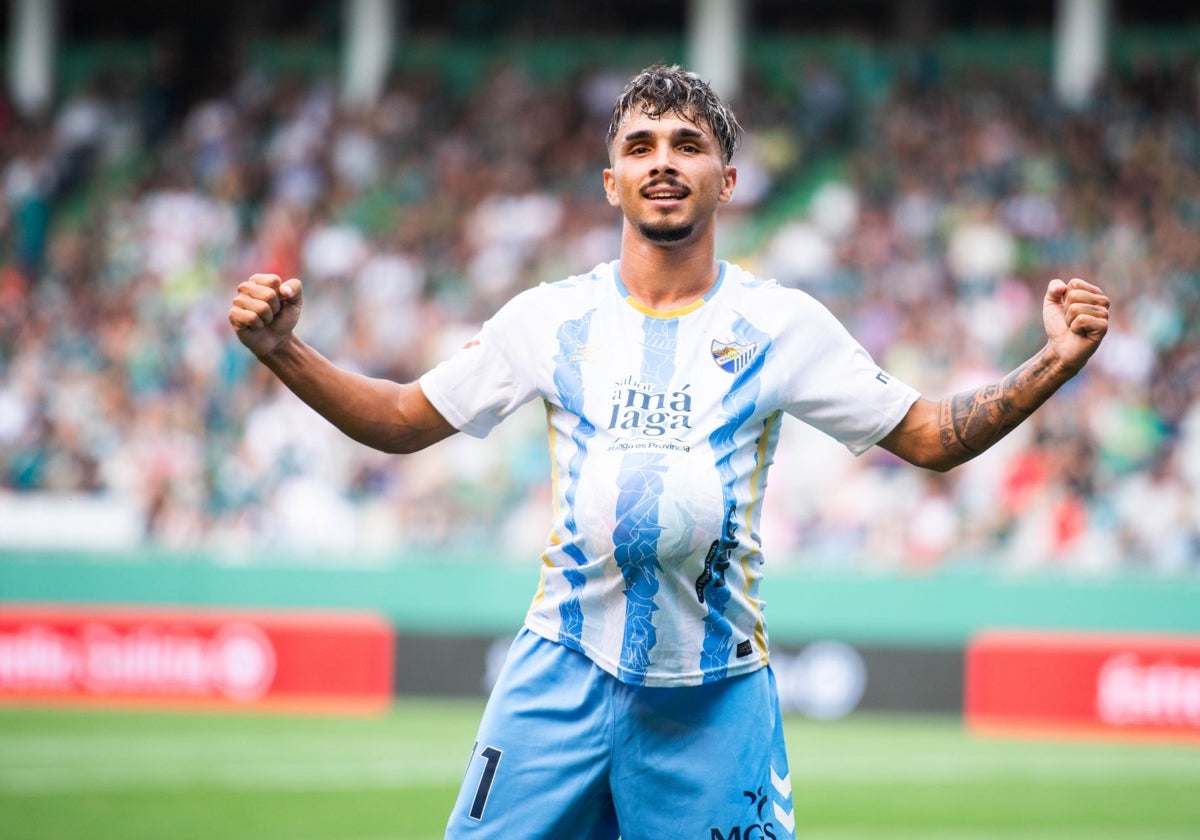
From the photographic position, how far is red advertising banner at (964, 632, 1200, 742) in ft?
39.2

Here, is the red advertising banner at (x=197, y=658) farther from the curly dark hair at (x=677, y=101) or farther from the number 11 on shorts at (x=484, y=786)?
the curly dark hair at (x=677, y=101)

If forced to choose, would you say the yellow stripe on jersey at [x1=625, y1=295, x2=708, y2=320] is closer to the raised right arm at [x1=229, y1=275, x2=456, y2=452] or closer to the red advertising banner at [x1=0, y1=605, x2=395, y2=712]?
the raised right arm at [x1=229, y1=275, x2=456, y2=452]

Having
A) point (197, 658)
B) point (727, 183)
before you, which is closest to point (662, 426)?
point (727, 183)

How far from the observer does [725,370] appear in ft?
12.5

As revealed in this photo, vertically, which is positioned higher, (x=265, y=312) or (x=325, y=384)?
(x=265, y=312)

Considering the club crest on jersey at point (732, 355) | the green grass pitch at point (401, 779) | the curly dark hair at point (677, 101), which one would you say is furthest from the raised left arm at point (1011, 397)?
the green grass pitch at point (401, 779)

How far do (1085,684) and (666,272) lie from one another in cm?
920

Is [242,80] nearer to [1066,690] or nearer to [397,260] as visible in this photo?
[397,260]

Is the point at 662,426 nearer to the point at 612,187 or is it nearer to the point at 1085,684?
the point at 612,187

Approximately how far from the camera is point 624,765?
3.76 m

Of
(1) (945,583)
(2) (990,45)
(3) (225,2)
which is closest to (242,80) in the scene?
(3) (225,2)

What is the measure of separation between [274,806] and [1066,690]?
236 inches

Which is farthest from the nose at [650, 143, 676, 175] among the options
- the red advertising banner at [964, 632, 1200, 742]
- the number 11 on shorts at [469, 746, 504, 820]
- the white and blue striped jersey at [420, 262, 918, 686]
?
the red advertising banner at [964, 632, 1200, 742]

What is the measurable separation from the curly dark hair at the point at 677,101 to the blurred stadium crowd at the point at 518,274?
30.6 ft
